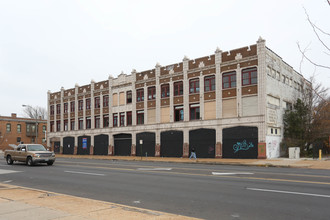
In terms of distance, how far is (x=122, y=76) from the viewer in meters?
45.0

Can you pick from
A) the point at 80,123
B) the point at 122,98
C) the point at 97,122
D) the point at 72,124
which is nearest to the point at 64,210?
the point at 122,98

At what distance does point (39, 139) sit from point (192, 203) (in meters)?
79.0

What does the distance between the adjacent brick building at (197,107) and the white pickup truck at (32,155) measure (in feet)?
53.5

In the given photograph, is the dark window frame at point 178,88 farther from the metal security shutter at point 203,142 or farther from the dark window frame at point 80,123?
the dark window frame at point 80,123

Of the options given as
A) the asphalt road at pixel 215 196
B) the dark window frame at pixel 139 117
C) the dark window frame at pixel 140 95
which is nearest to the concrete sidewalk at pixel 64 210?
the asphalt road at pixel 215 196

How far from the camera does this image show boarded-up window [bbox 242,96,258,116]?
3153 cm

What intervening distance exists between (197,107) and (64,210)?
2973 centimetres

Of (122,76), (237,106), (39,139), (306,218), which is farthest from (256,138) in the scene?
(39,139)

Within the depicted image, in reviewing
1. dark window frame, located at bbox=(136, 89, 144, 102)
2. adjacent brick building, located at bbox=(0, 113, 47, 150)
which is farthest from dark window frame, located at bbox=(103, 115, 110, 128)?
adjacent brick building, located at bbox=(0, 113, 47, 150)

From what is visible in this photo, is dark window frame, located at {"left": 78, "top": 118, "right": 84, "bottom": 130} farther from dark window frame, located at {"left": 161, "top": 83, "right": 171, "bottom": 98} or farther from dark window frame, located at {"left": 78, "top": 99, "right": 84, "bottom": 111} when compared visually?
dark window frame, located at {"left": 161, "top": 83, "right": 171, "bottom": 98}

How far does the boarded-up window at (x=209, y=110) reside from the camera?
3459 centimetres

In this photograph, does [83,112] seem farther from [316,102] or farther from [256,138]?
[316,102]

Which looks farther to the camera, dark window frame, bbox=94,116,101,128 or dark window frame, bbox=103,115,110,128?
dark window frame, bbox=94,116,101,128

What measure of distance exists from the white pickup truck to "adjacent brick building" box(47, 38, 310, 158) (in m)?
16.3
